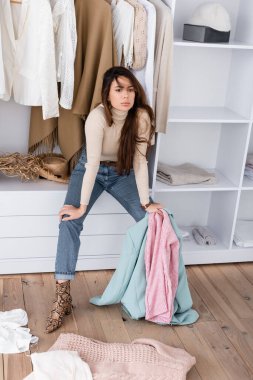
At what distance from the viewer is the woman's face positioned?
8.01ft

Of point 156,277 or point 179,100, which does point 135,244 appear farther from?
point 179,100

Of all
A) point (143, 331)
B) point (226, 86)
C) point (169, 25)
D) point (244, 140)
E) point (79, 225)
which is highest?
point (169, 25)

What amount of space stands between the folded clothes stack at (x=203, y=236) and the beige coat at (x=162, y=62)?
2.57 feet

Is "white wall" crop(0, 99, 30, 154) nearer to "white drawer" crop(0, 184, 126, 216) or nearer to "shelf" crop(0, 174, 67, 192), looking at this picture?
"shelf" crop(0, 174, 67, 192)

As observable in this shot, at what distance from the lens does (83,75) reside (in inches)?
107

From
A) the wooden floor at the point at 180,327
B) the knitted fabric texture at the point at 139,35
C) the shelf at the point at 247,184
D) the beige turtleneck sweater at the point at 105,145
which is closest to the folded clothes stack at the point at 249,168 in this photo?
the shelf at the point at 247,184

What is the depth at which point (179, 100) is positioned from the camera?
3.11 m

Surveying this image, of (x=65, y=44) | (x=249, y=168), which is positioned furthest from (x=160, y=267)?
(x=65, y=44)

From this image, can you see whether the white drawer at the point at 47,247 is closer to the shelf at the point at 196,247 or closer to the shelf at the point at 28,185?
the shelf at the point at 28,185

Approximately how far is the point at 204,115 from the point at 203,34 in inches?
16.7

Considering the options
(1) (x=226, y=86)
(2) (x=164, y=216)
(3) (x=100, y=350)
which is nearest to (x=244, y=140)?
(1) (x=226, y=86)

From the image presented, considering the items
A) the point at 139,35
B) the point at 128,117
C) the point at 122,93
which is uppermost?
the point at 139,35

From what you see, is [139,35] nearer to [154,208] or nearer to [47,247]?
[154,208]

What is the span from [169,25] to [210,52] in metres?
0.55
